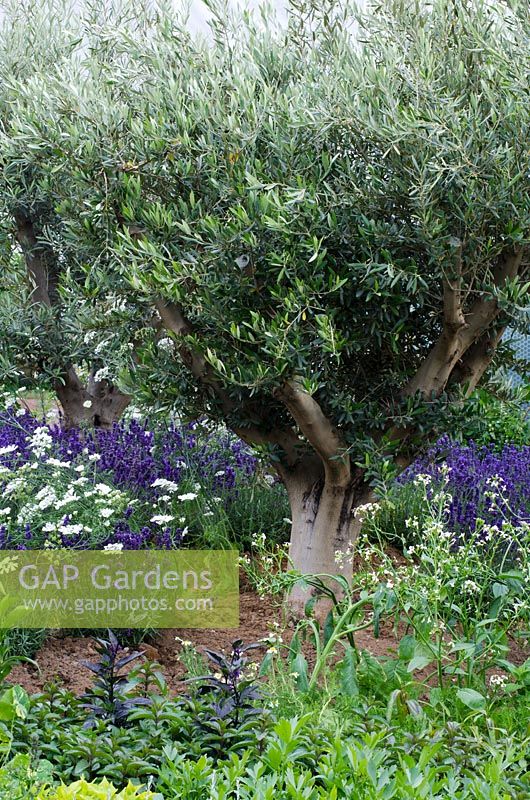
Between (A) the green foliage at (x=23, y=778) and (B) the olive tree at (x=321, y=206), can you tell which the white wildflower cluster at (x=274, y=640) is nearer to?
(B) the olive tree at (x=321, y=206)

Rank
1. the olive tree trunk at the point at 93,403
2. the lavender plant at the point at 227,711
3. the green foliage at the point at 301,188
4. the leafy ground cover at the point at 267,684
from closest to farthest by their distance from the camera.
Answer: the leafy ground cover at the point at 267,684 < the lavender plant at the point at 227,711 < the green foliage at the point at 301,188 < the olive tree trunk at the point at 93,403

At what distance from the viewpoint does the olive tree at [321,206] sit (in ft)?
13.3

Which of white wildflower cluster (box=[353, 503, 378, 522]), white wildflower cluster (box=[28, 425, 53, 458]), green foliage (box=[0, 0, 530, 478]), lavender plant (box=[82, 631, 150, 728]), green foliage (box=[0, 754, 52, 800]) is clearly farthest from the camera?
white wildflower cluster (box=[28, 425, 53, 458])

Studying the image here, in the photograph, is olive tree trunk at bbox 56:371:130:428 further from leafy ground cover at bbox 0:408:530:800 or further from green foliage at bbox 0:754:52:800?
green foliage at bbox 0:754:52:800

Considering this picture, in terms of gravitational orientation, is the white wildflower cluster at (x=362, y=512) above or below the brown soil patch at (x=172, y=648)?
above

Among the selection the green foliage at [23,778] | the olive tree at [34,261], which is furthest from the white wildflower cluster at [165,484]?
the green foliage at [23,778]

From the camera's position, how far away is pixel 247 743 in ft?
10.1

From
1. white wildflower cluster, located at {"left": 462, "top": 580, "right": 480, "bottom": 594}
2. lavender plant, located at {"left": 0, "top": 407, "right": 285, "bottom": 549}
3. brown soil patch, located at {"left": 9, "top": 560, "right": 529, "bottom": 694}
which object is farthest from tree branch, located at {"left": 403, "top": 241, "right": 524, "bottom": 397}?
lavender plant, located at {"left": 0, "top": 407, "right": 285, "bottom": 549}

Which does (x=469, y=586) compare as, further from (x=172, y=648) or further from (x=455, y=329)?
(x=172, y=648)

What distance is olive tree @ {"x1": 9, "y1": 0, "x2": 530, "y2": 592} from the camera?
160 inches

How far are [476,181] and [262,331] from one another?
124 cm

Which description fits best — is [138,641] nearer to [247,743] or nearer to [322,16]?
[247,743]

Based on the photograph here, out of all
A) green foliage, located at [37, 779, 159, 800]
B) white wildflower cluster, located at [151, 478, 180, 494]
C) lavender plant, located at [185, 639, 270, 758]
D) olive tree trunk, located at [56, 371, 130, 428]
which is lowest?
green foliage, located at [37, 779, 159, 800]

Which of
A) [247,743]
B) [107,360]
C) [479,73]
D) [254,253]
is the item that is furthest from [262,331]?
[107,360]
